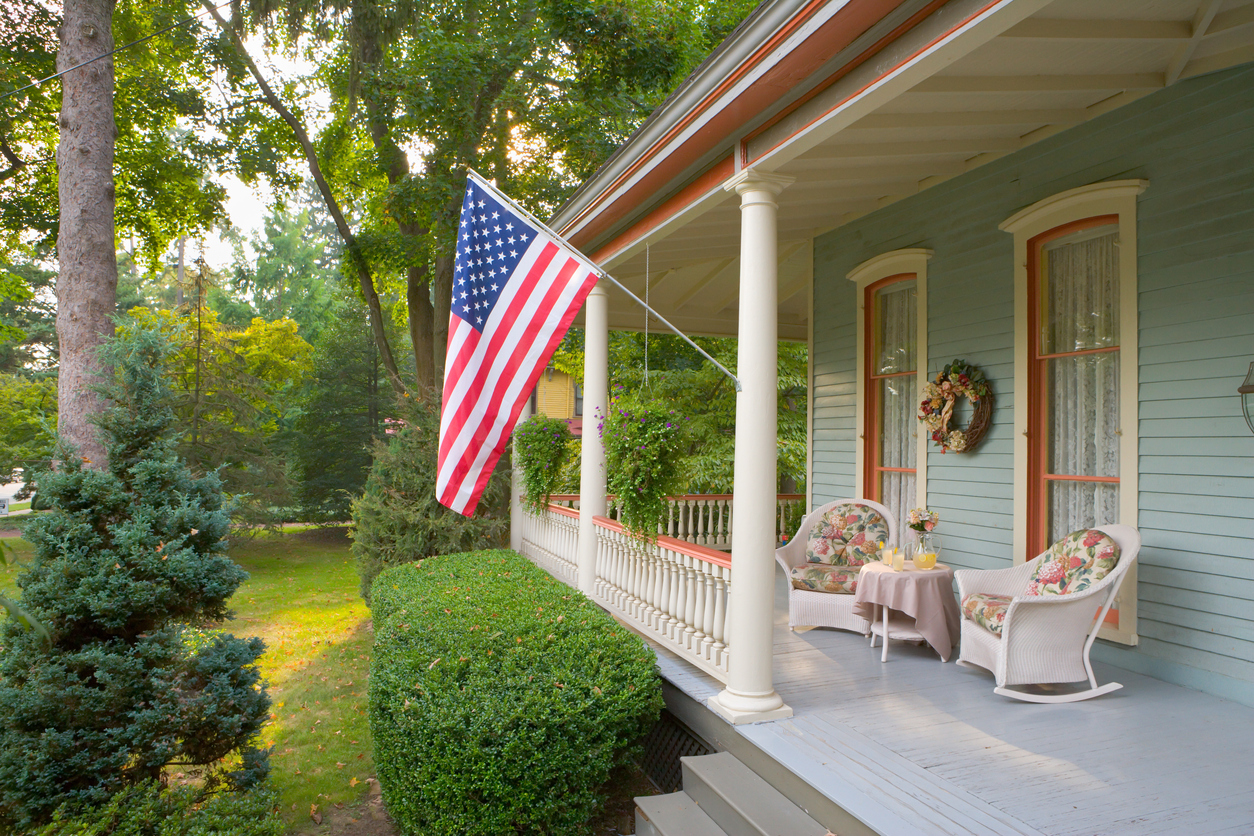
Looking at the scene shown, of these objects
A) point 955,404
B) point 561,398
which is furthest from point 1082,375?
point 561,398

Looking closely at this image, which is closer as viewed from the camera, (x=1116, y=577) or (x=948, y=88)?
(x=948, y=88)

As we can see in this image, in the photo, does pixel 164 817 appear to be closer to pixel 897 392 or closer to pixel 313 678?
pixel 313 678

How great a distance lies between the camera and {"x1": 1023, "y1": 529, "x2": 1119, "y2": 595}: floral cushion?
3773 millimetres

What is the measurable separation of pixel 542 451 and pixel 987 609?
4241 mm

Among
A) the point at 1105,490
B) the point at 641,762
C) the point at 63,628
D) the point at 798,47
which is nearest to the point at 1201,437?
the point at 1105,490

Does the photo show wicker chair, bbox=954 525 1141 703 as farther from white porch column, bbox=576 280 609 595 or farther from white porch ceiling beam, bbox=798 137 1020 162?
white porch column, bbox=576 280 609 595

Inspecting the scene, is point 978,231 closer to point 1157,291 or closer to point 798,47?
point 1157,291

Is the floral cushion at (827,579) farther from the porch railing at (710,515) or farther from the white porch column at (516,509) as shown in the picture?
the porch railing at (710,515)

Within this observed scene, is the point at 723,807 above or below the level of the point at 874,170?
below

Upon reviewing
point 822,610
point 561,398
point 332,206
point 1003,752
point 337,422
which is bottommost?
point 1003,752

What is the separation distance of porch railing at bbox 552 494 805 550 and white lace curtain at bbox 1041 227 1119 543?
489 cm

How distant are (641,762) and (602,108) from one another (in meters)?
11.0

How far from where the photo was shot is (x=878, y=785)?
288 centimetres

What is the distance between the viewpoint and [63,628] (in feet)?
11.7
